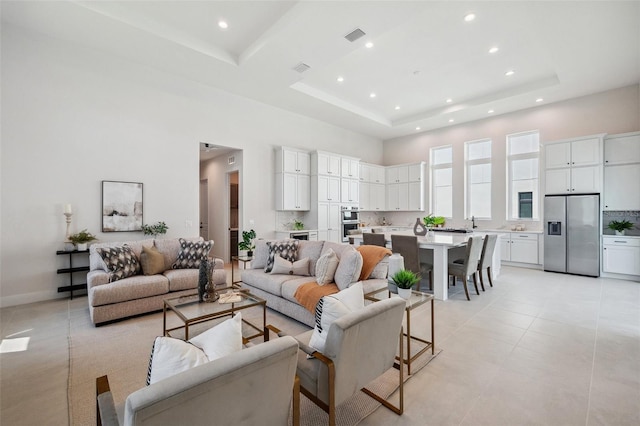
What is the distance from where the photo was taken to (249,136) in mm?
6367

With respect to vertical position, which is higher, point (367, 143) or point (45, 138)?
point (367, 143)

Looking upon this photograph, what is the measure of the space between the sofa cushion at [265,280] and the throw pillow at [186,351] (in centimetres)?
218

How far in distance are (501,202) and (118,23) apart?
817cm

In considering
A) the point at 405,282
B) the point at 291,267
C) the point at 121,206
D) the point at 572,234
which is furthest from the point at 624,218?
the point at 121,206

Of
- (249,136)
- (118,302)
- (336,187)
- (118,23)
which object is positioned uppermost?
(118,23)

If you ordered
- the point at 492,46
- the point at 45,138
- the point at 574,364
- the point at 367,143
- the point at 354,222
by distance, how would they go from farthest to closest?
the point at 367,143 → the point at 354,222 → the point at 492,46 → the point at 45,138 → the point at 574,364

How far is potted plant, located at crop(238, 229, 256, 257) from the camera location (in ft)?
19.8

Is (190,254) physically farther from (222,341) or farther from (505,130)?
(505,130)

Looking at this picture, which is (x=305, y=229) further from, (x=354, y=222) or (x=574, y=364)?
(x=574, y=364)

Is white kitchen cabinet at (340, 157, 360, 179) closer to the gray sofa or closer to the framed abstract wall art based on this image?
the gray sofa

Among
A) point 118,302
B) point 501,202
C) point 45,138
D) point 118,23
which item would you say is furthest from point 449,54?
point 45,138

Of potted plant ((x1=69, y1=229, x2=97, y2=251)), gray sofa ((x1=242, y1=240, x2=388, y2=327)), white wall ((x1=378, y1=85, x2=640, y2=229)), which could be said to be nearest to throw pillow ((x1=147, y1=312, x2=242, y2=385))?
gray sofa ((x1=242, y1=240, x2=388, y2=327))

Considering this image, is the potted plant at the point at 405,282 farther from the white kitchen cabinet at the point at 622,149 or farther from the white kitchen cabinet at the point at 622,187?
the white kitchen cabinet at the point at 622,149

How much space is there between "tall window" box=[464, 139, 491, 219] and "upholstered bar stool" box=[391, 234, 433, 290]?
391cm
